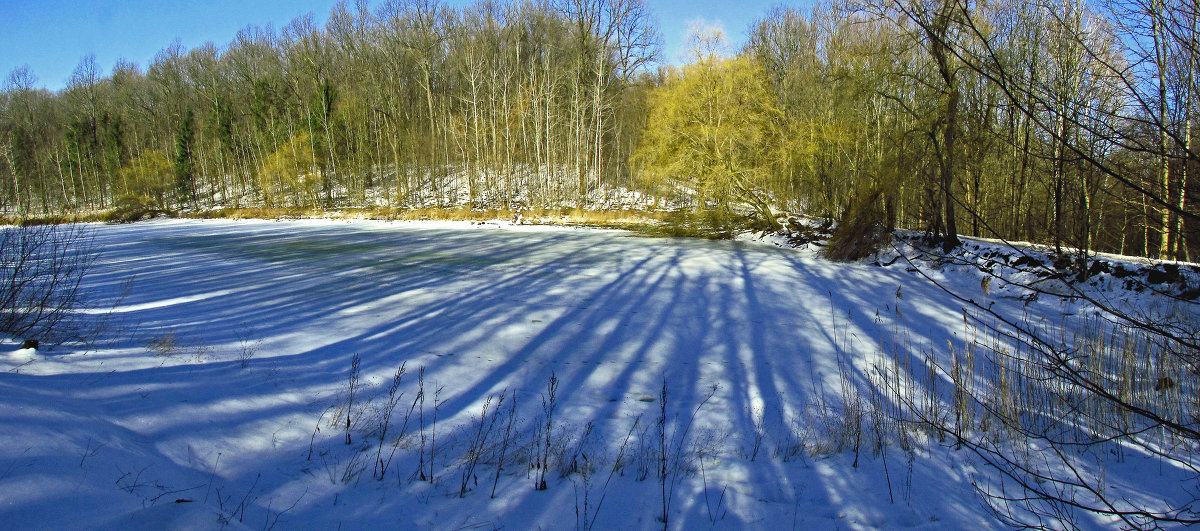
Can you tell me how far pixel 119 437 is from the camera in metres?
3.30

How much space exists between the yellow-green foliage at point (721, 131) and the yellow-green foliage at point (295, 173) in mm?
30231

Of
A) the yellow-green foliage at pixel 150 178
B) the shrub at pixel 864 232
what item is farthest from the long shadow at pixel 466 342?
the yellow-green foliage at pixel 150 178

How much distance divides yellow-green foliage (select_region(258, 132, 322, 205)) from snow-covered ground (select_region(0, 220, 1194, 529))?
3275cm

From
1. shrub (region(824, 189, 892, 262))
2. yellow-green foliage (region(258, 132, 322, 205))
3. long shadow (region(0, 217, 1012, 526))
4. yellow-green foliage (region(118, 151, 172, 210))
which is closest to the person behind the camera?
long shadow (region(0, 217, 1012, 526))

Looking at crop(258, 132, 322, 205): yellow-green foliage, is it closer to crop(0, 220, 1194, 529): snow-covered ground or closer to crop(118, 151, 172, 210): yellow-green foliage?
crop(118, 151, 172, 210): yellow-green foliage

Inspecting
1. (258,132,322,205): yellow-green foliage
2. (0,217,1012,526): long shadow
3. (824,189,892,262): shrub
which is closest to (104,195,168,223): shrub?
(258,132,322,205): yellow-green foliage

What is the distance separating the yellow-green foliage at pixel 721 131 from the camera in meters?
18.0

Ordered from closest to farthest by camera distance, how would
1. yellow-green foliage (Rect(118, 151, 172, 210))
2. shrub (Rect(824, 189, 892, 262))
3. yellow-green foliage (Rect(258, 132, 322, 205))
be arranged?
shrub (Rect(824, 189, 892, 262)) < yellow-green foliage (Rect(258, 132, 322, 205)) < yellow-green foliage (Rect(118, 151, 172, 210))

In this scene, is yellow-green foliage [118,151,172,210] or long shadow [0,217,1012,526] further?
yellow-green foliage [118,151,172,210]

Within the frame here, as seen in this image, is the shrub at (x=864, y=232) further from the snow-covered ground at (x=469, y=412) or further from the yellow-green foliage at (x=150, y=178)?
the yellow-green foliage at (x=150, y=178)

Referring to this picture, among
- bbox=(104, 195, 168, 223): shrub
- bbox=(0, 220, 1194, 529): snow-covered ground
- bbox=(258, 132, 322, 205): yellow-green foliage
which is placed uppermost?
bbox=(258, 132, 322, 205): yellow-green foliage

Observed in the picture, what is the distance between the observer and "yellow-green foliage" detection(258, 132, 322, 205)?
4031 centimetres

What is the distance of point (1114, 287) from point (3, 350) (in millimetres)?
14624

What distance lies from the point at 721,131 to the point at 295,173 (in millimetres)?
34596
